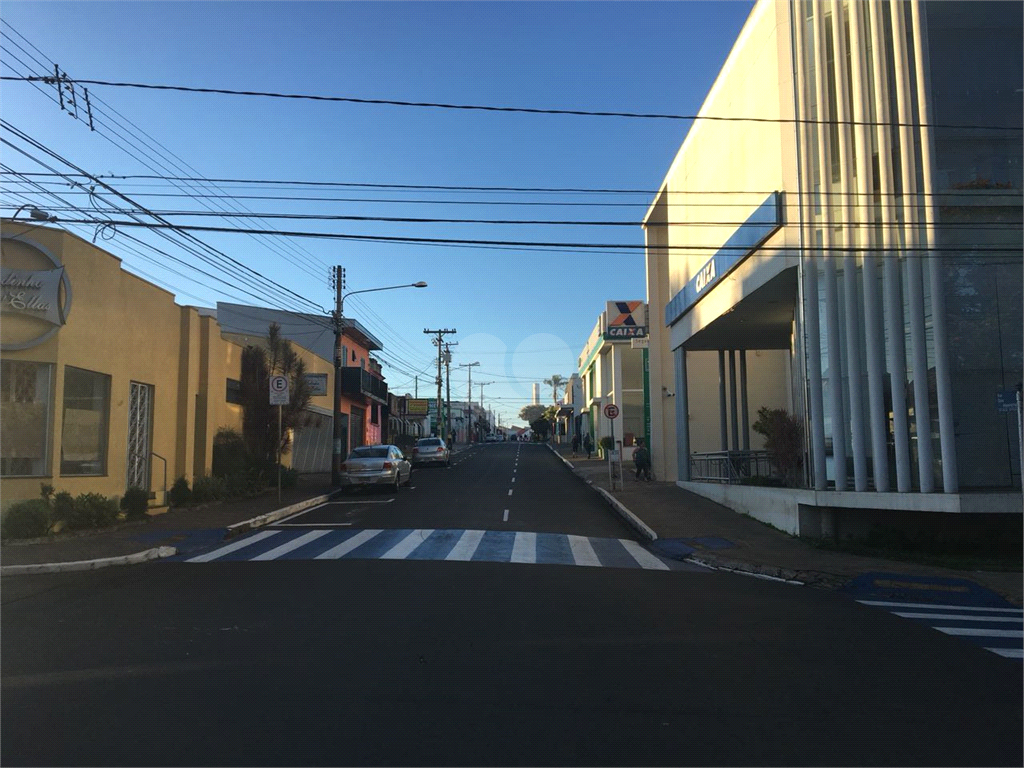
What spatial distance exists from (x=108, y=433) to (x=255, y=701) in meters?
12.9

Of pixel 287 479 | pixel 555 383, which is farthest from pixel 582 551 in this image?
pixel 555 383

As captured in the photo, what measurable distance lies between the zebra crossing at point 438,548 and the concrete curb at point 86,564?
0.54m

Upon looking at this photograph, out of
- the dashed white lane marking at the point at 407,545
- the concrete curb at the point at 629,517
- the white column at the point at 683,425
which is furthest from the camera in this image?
the white column at the point at 683,425

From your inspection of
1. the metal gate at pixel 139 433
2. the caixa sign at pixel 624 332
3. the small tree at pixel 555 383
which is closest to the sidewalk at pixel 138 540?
the metal gate at pixel 139 433

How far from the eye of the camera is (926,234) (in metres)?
14.0

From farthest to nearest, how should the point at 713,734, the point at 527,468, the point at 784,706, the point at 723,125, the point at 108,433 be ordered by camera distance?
the point at 527,468 < the point at 723,125 < the point at 108,433 < the point at 784,706 < the point at 713,734

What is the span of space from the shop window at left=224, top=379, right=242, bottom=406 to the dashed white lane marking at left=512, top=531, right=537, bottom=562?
41.1ft

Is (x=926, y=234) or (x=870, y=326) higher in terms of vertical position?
(x=926, y=234)

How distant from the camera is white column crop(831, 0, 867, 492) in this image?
582 inches

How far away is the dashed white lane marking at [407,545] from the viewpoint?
1252 cm

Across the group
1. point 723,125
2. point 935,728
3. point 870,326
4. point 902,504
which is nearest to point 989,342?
point 870,326

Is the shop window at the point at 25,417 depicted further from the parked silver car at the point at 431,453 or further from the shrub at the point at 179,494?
the parked silver car at the point at 431,453

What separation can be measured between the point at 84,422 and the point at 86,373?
3.38 ft

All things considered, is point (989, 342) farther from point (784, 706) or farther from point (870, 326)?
point (784, 706)
